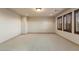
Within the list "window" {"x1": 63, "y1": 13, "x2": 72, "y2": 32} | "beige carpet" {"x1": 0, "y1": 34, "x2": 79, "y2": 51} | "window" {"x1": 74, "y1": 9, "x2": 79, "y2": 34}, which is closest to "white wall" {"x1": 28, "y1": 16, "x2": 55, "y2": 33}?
"window" {"x1": 63, "y1": 13, "x2": 72, "y2": 32}

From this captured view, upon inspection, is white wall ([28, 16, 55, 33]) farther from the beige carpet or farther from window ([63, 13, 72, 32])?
the beige carpet

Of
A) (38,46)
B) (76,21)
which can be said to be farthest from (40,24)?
(38,46)

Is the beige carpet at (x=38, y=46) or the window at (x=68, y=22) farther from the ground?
the window at (x=68, y=22)

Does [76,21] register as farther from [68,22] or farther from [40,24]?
[40,24]

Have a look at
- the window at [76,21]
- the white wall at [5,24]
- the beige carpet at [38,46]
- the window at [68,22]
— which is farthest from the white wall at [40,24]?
the window at [76,21]

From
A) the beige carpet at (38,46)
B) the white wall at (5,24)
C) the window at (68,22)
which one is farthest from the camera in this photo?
the window at (68,22)

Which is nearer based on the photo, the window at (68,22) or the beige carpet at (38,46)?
the beige carpet at (38,46)

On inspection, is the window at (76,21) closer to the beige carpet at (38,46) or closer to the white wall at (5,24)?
the beige carpet at (38,46)

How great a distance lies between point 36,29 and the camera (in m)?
13.5
